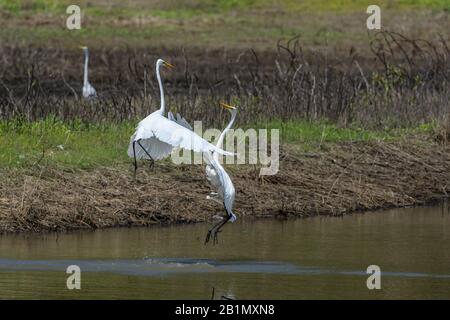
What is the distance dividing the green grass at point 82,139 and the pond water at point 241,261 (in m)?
1.45

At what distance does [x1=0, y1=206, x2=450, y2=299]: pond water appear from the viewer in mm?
9766

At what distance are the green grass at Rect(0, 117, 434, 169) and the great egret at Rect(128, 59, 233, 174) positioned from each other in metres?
1.44

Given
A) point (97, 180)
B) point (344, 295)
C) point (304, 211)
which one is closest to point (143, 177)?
point (97, 180)

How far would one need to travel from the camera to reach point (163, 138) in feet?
35.9

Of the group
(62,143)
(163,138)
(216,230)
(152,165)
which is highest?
(163,138)

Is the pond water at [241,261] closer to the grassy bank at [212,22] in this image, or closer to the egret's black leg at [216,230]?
the egret's black leg at [216,230]

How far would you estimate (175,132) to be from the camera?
35.7 ft

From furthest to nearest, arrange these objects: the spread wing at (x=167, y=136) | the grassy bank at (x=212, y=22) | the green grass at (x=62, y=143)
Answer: the grassy bank at (x=212, y=22) → the green grass at (x=62, y=143) → the spread wing at (x=167, y=136)

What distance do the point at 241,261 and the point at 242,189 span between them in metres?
2.81

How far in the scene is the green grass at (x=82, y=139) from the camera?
13430mm

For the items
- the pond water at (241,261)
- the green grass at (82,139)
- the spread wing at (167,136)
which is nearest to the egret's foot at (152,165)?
the spread wing at (167,136)

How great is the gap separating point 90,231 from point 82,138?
2.48 m

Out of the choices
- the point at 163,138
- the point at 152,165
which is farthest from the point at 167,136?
the point at 152,165

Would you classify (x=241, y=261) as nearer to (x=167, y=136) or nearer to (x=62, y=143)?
(x=167, y=136)
